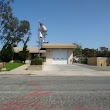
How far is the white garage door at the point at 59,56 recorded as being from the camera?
50.3m

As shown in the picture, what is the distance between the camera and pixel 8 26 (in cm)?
6638

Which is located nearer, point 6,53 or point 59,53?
point 59,53

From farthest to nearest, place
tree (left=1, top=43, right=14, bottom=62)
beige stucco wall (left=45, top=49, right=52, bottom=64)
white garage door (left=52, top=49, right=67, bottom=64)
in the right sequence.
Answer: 1. tree (left=1, top=43, right=14, bottom=62)
2. white garage door (left=52, top=49, right=67, bottom=64)
3. beige stucco wall (left=45, top=49, right=52, bottom=64)

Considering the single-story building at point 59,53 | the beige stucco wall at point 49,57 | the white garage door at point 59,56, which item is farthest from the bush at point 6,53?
the white garage door at point 59,56

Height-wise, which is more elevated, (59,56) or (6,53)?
(6,53)

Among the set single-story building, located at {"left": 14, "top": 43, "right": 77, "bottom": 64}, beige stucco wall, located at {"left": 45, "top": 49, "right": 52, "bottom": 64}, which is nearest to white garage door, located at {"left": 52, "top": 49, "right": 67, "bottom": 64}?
single-story building, located at {"left": 14, "top": 43, "right": 77, "bottom": 64}

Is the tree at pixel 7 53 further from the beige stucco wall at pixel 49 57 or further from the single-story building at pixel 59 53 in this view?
the beige stucco wall at pixel 49 57

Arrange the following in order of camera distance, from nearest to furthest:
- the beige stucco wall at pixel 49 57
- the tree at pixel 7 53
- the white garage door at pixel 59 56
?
the beige stucco wall at pixel 49 57 → the white garage door at pixel 59 56 → the tree at pixel 7 53

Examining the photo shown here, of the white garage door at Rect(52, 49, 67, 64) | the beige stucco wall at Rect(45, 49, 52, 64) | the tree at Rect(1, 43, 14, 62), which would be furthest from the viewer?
the tree at Rect(1, 43, 14, 62)

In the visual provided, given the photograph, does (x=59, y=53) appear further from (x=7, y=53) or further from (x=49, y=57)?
(x=7, y=53)

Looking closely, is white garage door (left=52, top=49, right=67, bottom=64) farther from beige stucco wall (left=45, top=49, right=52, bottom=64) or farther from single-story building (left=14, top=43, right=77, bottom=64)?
beige stucco wall (left=45, top=49, right=52, bottom=64)

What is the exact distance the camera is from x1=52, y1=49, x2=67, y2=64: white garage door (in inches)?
1980

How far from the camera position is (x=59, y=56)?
166 feet

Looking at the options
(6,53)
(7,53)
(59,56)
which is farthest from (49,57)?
(6,53)
